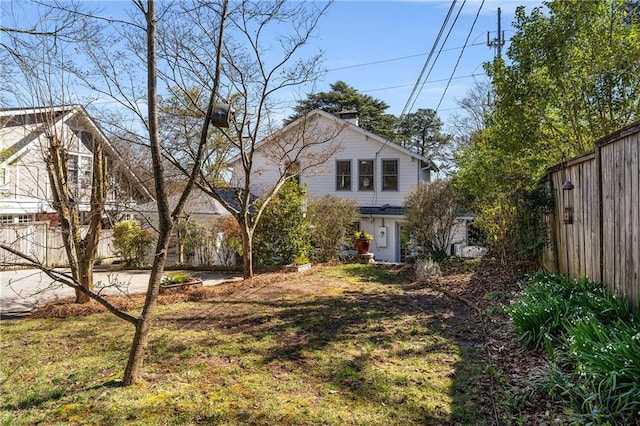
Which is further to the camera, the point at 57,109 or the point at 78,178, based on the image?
the point at 78,178

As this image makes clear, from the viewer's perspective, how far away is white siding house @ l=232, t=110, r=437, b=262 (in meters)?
17.9

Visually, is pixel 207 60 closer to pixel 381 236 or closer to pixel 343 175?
pixel 343 175

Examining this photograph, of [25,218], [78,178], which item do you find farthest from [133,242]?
[25,218]

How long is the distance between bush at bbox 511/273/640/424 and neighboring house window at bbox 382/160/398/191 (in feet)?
43.4

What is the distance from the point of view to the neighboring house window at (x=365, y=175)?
1850 cm

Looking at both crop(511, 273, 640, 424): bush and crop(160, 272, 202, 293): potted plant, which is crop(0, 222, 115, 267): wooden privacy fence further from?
crop(511, 273, 640, 424): bush

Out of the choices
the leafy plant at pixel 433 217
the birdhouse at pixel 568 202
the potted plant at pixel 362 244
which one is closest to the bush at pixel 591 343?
the birdhouse at pixel 568 202

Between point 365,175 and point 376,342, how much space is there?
14.1 meters

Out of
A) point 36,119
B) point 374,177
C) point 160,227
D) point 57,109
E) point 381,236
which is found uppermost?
point 374,177

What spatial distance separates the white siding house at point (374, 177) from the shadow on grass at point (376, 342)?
10.1m

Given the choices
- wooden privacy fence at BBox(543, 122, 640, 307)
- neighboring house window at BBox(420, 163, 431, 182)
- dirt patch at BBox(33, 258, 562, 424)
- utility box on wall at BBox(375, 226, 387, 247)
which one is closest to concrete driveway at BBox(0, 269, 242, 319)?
dirt patch at BBox(33, 258, 562, 424)

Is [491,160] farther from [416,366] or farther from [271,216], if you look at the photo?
[416,366]

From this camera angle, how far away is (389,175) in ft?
60.1

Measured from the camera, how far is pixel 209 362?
4.30 meters
